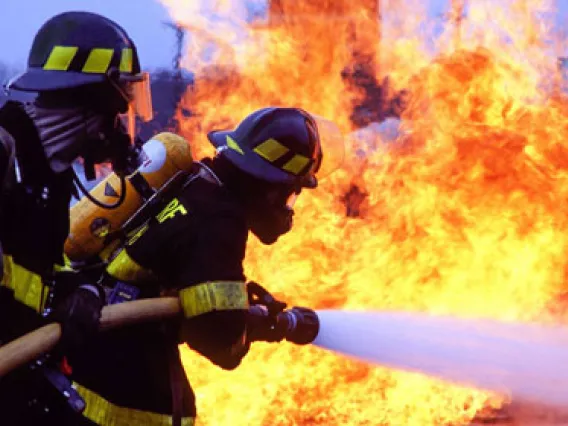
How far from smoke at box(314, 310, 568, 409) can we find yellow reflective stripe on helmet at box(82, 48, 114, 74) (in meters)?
1.79

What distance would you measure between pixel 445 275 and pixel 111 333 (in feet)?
11.2

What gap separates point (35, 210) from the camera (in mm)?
2664

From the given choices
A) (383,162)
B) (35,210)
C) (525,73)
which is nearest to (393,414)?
(383,162)

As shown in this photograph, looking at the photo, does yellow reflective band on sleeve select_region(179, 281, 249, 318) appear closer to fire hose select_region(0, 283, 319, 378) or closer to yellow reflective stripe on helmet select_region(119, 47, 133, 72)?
fire hose select_region(0, 283, 319, 378)

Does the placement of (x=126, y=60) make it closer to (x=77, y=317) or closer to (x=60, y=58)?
(x=60, y=58)

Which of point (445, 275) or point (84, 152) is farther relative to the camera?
point (445, 275)

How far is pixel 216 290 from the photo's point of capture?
10.0ft

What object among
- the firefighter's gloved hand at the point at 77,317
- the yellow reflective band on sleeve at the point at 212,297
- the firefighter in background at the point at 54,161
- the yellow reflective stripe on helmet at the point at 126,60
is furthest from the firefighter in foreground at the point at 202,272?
the yellow reflective stripe on helmet at the point at 126,60

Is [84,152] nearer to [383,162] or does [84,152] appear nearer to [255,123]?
[255,123]

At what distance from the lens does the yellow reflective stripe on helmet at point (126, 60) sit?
298cm

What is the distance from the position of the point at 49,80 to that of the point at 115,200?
3.98 ft

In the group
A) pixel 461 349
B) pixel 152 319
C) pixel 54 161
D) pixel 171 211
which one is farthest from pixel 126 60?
pixel 461 349

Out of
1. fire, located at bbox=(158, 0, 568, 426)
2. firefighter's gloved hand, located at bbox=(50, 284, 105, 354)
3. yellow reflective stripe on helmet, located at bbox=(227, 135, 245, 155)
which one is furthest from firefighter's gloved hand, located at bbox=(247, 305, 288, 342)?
fire, located at bbox=(158, 0, 568, 426)

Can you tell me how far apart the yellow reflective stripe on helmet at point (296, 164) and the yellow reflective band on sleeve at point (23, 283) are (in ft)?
3.95
